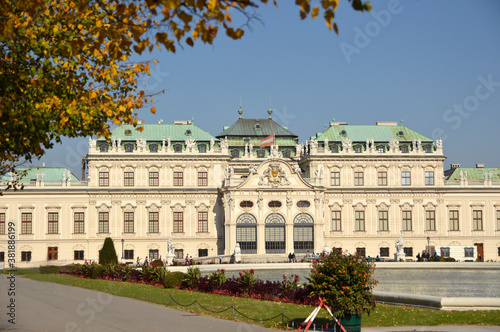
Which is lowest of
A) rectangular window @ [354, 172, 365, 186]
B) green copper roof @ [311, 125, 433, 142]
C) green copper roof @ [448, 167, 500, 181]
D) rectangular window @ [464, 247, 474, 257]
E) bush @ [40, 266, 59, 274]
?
rectangular window @ [464, 247, 474, 257]

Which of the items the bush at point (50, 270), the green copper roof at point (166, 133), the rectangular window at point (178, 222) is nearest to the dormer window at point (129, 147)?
the green copper roof at point (166, 133)

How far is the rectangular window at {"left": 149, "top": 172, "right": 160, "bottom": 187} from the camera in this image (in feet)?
254

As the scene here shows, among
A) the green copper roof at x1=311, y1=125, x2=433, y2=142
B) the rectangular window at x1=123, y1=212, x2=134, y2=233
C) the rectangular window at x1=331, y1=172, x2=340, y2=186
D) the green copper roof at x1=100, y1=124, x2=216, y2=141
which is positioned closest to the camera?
the rectangular window at x1=123, y1=212, x2=134, y2=233

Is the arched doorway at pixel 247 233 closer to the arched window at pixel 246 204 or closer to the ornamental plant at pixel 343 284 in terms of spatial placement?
the arched window at pixel 246 204

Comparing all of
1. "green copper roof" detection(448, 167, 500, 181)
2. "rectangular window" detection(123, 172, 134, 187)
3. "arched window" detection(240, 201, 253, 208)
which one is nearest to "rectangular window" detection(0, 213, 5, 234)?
"rectangular window" detection(123, 172, 134, 187)

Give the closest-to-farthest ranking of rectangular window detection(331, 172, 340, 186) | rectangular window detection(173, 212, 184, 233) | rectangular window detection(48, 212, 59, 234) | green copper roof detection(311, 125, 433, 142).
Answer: rectangular window detection(48, 212, 59, 234)
rectangular window detection(173, 212, 184, 233)
rectangular window detection(331, 172, 340, 186)
green copper roof detection(311, 125, 433, 142)

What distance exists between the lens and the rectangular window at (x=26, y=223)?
74569mm

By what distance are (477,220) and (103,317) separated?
65.0 metres

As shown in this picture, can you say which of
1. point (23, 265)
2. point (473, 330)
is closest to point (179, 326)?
point (473, 330)

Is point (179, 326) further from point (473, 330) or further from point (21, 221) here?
point (21, 221)

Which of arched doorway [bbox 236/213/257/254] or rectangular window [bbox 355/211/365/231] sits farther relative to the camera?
rectangular window [bbox 355/211/365/231]

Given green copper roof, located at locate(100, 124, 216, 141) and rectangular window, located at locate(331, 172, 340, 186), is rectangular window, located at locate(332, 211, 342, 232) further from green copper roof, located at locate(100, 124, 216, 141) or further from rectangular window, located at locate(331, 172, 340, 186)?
green copper roof, located at locate(100, 124, 216, 141)

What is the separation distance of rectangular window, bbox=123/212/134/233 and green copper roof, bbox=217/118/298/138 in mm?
16657

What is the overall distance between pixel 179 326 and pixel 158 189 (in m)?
55.8
